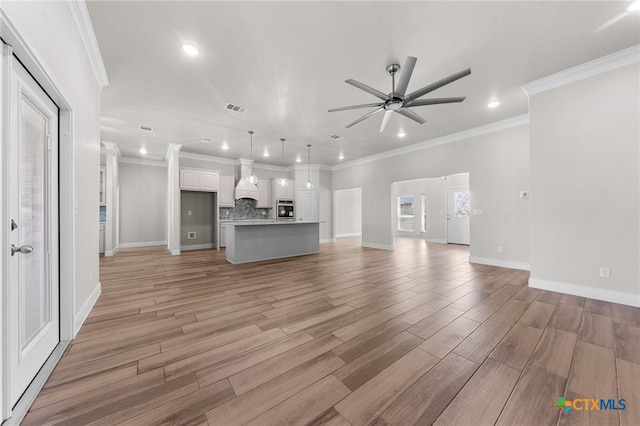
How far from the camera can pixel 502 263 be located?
4922mm

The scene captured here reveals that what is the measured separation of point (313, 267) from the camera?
491 centimetres

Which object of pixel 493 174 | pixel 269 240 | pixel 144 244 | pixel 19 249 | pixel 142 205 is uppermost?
pixel 493 174

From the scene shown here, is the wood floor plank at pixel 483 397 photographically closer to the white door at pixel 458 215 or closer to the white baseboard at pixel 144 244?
the white door at pixel 458 215

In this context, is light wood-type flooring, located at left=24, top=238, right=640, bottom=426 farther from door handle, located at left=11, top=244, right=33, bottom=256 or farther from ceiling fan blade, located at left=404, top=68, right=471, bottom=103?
ceiling fan blade, located at left=404, top=68, right=471, bottom=103

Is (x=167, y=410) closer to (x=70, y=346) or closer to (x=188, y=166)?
(x=70, y=346)

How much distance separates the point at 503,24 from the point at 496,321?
299 centimetres

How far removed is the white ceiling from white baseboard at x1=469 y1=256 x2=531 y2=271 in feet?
9.52

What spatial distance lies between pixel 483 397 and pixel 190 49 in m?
4.04

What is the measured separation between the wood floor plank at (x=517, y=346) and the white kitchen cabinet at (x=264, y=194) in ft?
25.1

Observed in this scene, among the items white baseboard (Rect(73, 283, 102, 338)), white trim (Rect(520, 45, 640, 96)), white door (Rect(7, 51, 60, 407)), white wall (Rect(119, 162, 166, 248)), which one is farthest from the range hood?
white trim (Rect(520, 45, 640, 96))

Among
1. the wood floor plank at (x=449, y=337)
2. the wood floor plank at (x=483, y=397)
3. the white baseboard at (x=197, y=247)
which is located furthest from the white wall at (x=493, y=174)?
the white baseboard at (x=197, y=247)

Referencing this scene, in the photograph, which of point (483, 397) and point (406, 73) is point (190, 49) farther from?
point (483, 397)

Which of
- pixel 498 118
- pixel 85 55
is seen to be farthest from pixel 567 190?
pixel 85 55

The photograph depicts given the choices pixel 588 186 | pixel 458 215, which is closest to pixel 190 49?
pixel 588 186
